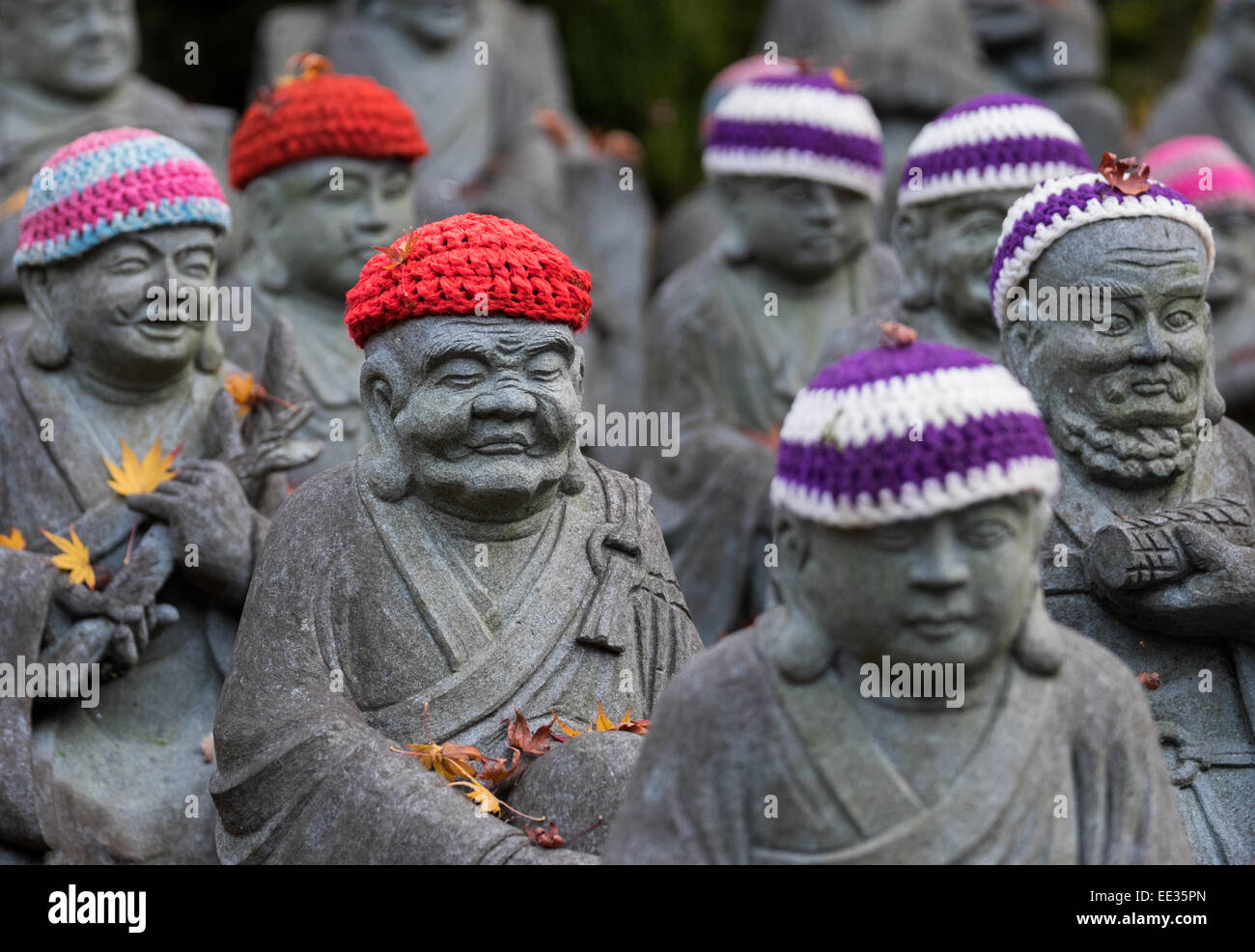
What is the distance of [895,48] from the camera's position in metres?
14.4

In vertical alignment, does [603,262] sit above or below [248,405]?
above

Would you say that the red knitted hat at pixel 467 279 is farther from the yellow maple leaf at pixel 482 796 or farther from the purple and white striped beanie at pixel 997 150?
the purple and white striped beanie at pixel 997 150

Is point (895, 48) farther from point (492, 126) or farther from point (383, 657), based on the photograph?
point (383, 657)

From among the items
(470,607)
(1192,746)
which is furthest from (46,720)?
(1192,746)

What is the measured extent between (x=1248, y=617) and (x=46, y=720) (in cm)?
343

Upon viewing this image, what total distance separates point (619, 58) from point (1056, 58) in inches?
116

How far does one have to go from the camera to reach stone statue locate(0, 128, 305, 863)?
7.33 meters

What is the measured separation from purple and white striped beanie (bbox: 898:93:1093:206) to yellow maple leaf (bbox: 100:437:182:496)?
2655 mm

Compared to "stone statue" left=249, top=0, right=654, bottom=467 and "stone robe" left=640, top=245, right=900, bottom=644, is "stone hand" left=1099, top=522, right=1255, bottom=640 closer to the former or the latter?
"stone robe" left=640, top=245, right=900, bottom=644

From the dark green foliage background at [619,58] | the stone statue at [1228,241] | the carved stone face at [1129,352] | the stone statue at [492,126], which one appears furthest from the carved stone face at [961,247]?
the dark green foliage background at [619,58]

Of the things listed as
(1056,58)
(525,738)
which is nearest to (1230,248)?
(1056,58)

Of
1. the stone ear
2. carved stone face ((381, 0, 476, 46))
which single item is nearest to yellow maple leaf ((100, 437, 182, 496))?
the stone ear

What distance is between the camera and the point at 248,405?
7762 millimetres

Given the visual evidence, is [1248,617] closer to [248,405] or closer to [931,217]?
[931,217]
